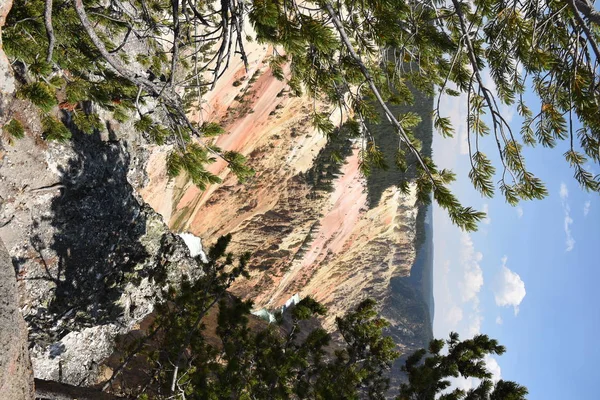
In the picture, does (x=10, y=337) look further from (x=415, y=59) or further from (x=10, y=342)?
(x=415, y=59)

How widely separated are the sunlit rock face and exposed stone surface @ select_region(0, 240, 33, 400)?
6217 millimetres

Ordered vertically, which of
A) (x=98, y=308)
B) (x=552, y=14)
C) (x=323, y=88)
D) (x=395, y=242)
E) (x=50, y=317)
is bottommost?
(x=50, y=317)

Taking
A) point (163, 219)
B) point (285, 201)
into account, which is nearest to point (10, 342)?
point (163, 219)

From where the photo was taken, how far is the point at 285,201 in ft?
59.1

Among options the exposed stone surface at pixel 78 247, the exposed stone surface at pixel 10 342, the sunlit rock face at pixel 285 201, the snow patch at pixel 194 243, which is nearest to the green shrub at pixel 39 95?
the exposed stone surface at pixel 10 342

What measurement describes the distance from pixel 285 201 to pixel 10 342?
15542 mm

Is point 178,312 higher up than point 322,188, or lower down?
lower down

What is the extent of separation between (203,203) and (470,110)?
43.7 ft

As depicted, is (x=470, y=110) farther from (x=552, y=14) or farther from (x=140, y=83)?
(x=140, y=83)

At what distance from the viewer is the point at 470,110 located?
3068 mm

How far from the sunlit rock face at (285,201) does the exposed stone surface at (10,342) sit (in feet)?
20.4

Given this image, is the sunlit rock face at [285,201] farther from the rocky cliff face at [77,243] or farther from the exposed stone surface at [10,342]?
the exposed stone surface at [10,342]

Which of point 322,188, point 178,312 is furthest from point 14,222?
point 322,188

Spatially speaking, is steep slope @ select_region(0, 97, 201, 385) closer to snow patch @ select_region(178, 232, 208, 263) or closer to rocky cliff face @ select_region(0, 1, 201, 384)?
rocky cliff face @ select_region(0, 1, 201, 384)
